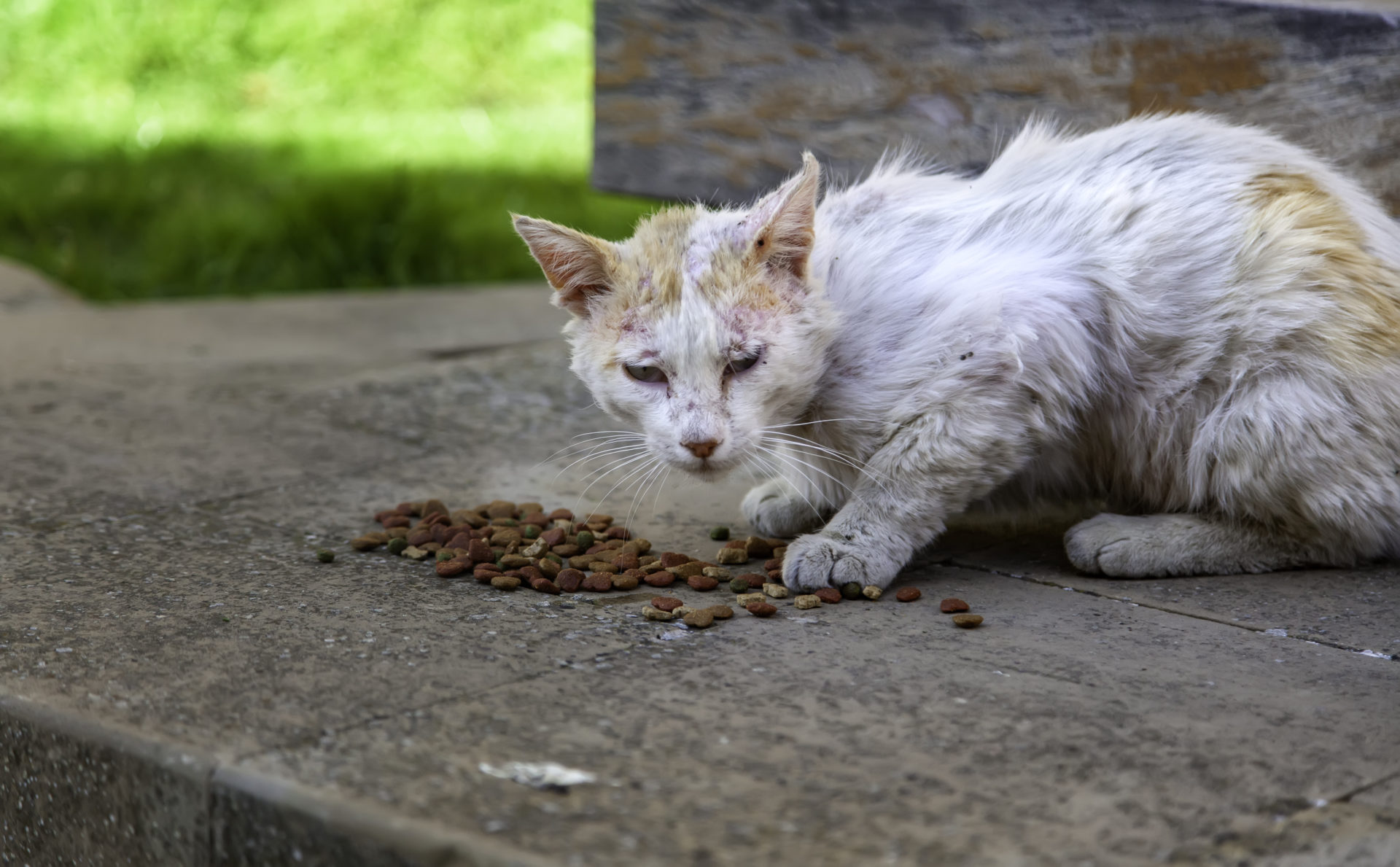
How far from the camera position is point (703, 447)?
226 centimetres

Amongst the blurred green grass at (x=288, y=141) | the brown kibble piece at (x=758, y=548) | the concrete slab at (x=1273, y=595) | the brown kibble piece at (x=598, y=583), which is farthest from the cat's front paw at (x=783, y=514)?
the blurred green grass at (x=288, y=141)

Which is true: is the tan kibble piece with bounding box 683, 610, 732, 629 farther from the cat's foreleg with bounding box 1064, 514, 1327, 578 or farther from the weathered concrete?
the cat's foreleg with bounding box 1064, 514, 1327, 578

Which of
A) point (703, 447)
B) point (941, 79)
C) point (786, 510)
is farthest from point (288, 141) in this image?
point (703, 447)

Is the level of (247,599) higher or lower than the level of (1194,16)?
lower

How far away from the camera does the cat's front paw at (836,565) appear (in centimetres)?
235

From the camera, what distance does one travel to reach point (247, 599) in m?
2.32

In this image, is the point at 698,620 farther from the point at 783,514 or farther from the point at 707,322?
the point at 783,514

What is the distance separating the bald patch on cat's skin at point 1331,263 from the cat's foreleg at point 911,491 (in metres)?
0.54

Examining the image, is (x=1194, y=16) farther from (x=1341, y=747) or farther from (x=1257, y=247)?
(x=1341, y=747)

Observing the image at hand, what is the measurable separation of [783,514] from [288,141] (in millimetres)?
6197

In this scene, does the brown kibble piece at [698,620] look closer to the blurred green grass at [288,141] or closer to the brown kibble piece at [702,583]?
the brown kibble piece at [702,583]

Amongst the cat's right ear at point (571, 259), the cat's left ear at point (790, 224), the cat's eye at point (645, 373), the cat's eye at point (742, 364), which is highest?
the cat's left ear at point (790, 224)

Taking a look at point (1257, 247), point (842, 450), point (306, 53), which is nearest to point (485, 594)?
point (842, 450)

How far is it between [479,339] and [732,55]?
1.48 m
